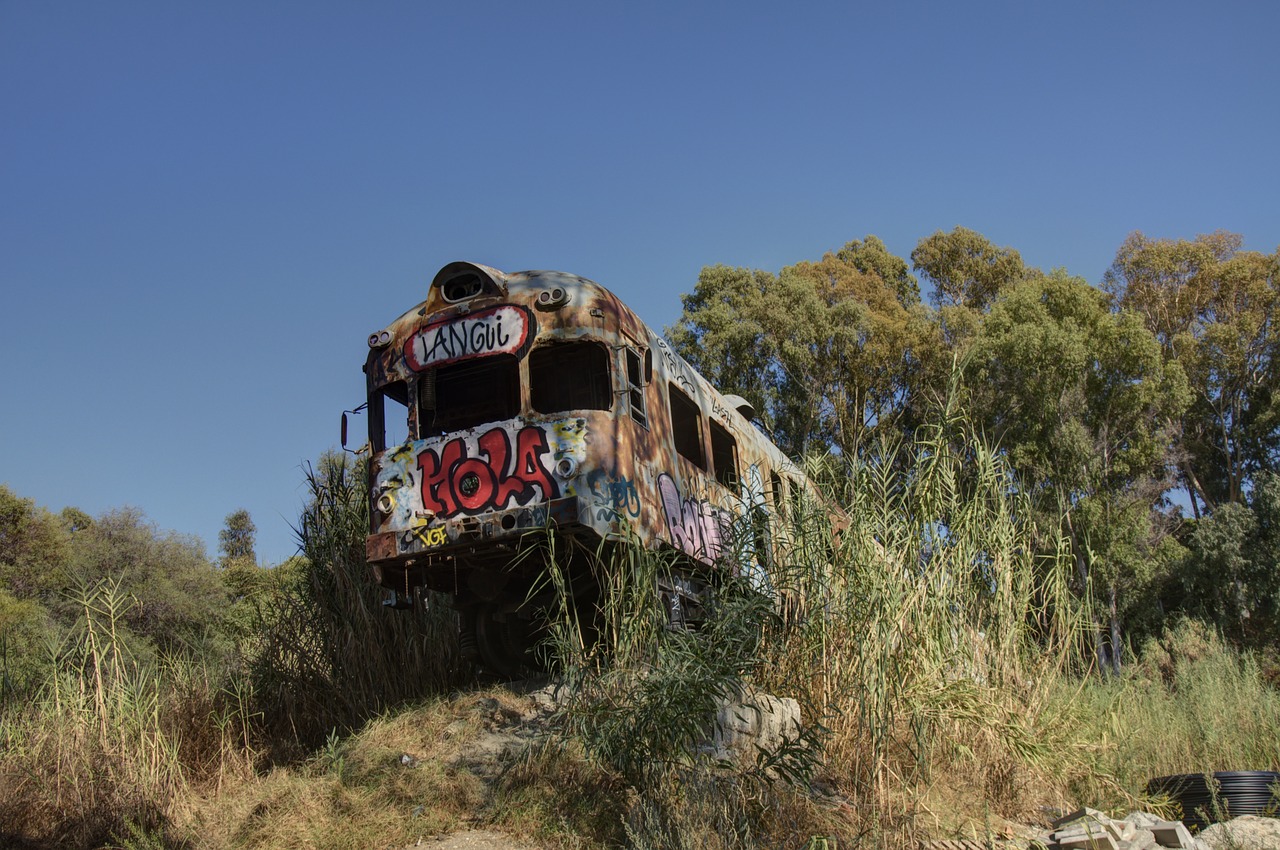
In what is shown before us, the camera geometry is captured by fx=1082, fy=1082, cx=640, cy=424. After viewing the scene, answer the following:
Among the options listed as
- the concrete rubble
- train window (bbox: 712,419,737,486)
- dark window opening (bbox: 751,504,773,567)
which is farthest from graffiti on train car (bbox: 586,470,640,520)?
the concrete rubble

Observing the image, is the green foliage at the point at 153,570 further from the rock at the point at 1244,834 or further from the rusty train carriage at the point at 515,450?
the rock at the point at 1244,834

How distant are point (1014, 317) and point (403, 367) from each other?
14717 mm

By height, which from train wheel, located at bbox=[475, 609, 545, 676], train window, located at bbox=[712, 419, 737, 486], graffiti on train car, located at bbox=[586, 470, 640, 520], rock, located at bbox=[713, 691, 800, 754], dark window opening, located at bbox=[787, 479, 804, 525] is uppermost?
train window, located at bbox=[712, 419, 737, 486]

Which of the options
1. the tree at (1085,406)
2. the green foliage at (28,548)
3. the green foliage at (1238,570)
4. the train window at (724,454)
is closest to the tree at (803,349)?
the tree at (1085,406)

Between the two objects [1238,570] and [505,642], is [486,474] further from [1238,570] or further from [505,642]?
[1238,570]

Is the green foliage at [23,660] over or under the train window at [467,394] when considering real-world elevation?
under

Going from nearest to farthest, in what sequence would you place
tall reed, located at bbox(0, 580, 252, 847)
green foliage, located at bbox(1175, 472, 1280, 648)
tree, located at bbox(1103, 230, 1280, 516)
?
tall reed, located at bbox(0, 580, 252, 847), green foliage, located at bbox(1175, 472, 1280, 648), tree, located at bbox(1103, 230, 1280, 516)

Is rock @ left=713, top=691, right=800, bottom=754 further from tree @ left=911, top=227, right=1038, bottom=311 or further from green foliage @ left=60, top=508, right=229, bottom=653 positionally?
tree @ left=911, top=227, right=1038, bottom=311

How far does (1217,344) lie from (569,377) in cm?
2017

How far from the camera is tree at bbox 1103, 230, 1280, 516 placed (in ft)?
78.7

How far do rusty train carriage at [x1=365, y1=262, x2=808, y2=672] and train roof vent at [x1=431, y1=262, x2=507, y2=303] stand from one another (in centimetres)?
1

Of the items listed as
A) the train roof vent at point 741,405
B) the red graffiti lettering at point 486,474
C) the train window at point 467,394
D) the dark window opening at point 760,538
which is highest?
the train roof vent at point 741,405

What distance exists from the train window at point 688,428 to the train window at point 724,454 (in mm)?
476

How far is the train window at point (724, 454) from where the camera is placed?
10.8 metres
